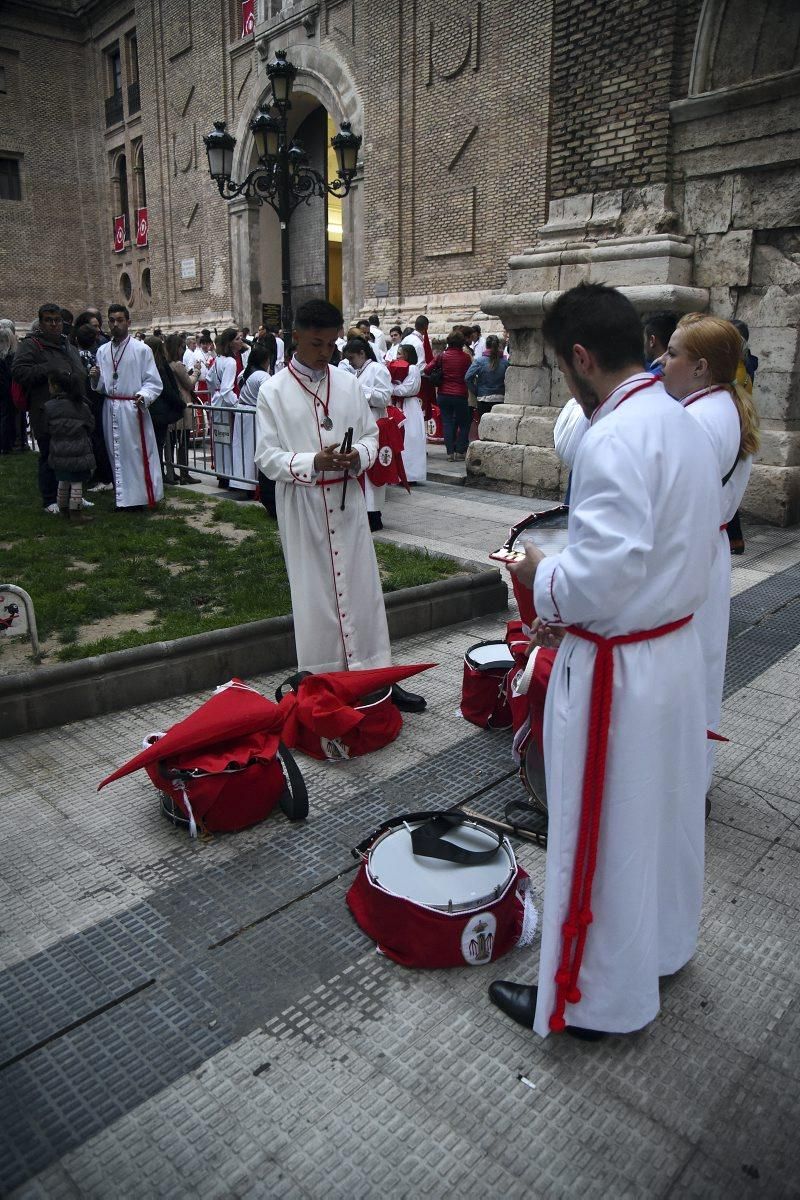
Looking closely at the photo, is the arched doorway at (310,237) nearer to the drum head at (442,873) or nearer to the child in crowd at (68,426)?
the child in crowd at (68,426)


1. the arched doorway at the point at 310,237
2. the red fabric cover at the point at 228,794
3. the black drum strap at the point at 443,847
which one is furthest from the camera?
the arched doorway at the point at 310,237

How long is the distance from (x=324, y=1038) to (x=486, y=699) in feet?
7.33

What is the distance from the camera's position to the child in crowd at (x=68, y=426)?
26.3 ft

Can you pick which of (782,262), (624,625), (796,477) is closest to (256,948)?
(624,625)

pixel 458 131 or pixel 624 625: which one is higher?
pixel 458 131

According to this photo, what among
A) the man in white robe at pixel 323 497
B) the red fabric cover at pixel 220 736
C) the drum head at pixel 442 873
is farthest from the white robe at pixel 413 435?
the drum head at pixel 442 873

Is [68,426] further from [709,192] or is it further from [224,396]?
[709,192]

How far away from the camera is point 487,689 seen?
445cm

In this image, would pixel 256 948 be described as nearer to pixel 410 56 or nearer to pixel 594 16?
pixel 594 16

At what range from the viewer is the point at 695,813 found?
2.38 m

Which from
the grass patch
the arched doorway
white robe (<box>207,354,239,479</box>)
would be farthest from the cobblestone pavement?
the arched doorway

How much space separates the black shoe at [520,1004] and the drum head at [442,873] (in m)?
0.26

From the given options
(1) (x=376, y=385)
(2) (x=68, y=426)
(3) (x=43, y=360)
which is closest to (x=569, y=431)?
(1) (x=376, y=385)

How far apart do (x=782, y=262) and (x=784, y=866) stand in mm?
7790
